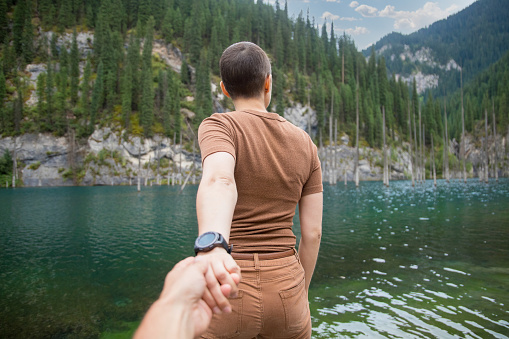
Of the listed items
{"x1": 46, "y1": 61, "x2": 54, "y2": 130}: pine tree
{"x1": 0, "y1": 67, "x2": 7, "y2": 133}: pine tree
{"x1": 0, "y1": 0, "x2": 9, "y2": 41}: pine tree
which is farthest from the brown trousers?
{"x1": 0, "y1": 0, "x2": 9, "y2": 41}: pine tree

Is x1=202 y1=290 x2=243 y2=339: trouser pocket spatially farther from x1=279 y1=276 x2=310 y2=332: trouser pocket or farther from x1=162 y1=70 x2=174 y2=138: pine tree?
x1=162 y1=70 x2=174 y2=138: pine tree

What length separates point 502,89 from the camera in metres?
100

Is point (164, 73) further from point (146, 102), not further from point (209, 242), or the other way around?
point (209, 242)

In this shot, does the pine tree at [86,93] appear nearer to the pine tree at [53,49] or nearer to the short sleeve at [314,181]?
the pine tree at [53,49]

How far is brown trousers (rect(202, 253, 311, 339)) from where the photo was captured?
55.5 inches

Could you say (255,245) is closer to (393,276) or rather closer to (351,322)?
(351,322)

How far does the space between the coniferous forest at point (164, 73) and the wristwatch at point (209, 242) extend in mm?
64069

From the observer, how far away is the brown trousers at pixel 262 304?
141 centimetres

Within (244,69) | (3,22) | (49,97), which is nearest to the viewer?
(244,69)

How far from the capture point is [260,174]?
1.48m

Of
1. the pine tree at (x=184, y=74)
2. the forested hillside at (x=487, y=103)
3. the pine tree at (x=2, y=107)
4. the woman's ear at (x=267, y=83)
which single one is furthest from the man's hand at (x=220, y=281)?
the forested hillside at (x=487, y=103)

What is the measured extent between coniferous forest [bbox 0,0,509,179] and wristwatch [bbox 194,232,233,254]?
64.1 metres

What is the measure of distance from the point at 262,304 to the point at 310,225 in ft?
2.05

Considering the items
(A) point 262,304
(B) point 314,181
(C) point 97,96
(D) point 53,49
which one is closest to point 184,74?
(C) point 97,96
